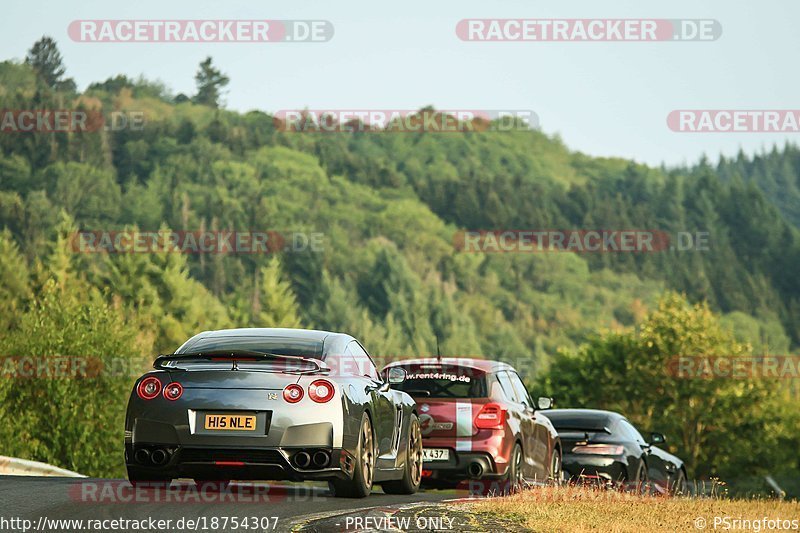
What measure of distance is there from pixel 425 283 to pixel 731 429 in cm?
8409

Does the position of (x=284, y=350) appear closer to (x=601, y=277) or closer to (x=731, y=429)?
(x=731, y=429)

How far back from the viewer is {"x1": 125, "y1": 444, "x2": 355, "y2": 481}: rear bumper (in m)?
11.4

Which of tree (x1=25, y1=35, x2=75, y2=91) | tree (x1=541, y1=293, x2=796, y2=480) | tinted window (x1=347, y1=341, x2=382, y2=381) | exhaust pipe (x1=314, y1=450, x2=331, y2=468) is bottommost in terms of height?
tree (x1=541, y1=293, x2=796, y2=480)

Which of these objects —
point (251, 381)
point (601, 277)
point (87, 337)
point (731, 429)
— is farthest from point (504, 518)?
point (601, 277)

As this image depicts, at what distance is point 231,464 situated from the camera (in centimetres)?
1142

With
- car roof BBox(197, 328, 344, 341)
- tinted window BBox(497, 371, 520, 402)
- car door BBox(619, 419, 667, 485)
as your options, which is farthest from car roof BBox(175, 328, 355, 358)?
car door BBox(619, 419, 667, 485)

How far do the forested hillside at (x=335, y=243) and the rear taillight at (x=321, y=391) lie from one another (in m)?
83.0

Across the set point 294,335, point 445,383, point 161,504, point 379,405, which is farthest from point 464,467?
point 161,504

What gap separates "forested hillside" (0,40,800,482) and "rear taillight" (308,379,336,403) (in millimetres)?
82987

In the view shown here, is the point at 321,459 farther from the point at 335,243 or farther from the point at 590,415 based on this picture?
the point at 335,243

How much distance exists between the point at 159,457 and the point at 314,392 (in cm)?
145

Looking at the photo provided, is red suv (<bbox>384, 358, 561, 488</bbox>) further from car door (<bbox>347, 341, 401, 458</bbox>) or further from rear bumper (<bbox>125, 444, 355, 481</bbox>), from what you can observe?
rear bumper (<bbox>125, 444, 355, 481</bbox>)

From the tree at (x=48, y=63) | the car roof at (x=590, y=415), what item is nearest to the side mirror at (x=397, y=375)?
the car roof at (x=590, y=415)

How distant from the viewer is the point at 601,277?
174000mm
